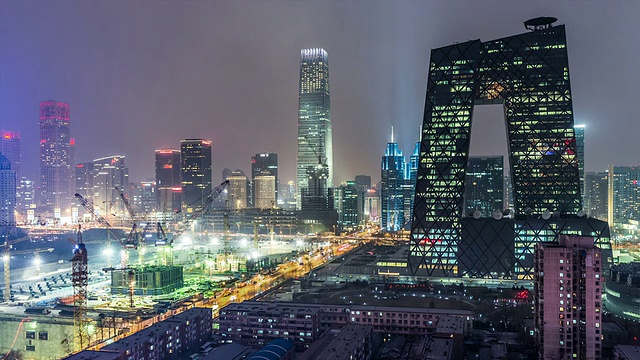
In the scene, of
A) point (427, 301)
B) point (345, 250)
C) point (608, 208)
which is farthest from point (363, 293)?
point (608, 208)

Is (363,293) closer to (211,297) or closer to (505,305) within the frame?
(505,305)

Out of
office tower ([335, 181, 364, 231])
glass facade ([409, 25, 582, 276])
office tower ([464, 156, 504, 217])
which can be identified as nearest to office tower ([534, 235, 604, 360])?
glass facade ([409, 25, 582, 276])

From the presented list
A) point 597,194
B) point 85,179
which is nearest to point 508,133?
point 597,194

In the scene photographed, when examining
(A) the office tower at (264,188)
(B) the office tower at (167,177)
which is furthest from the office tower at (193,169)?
(A) the office tower at (264,188)

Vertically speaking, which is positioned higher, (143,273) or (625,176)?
(625,176)

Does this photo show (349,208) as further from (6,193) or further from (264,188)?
(6,193)

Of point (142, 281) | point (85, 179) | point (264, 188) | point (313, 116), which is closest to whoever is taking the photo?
point (142, 281)
